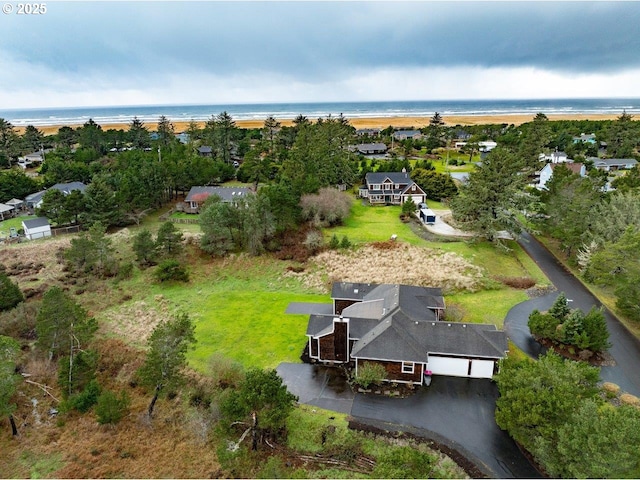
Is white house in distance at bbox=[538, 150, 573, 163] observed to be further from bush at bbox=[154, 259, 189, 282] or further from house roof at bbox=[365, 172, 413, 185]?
bush at bbox=[154, 259, 189, 282]

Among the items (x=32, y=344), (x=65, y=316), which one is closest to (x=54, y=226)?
(x=32, y=344)

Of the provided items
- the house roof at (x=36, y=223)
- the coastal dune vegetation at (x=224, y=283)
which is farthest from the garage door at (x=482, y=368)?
the house roof at (x=36, y=223)

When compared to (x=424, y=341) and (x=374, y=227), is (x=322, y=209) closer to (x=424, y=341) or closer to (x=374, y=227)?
(x=374, y=227)

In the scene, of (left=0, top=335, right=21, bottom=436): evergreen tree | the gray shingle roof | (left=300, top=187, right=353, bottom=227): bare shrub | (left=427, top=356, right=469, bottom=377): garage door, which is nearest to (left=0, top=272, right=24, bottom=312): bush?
(left=0, top=335, right=21, bottom=436): evergreen tree

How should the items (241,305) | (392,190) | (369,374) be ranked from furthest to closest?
1. (392,190)
2. (241,305)
3. (369,374)

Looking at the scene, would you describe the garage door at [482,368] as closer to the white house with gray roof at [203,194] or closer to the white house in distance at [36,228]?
the white house with gray roof at [203,194]

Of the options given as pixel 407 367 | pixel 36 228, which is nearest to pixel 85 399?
pixel 407 367
